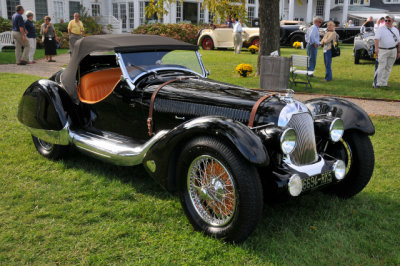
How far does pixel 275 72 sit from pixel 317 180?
21.6 feet

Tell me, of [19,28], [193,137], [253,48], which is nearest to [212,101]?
[193,137]

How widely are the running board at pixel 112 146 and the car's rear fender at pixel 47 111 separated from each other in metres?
0.21

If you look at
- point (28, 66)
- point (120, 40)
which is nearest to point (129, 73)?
point (120, 40)

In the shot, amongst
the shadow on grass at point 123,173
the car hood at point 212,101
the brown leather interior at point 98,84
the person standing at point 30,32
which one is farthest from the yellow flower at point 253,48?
the car hood at point 212,101

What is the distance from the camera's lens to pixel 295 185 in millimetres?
2900

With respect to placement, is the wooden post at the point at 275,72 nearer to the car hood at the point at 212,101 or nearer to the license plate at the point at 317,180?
the car hood at the point at 212,101

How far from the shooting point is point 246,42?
68.6 ft

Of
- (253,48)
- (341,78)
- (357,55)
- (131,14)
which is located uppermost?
(131,14)

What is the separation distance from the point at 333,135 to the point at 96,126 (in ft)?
9.17

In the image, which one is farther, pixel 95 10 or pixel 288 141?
pixel 95 10

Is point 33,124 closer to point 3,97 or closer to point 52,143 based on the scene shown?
point 52,143

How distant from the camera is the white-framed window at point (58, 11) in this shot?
25.8 metres

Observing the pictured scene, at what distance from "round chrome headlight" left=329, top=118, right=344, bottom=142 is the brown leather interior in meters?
2.70

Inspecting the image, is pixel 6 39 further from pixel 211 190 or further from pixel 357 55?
pixel 211 190
